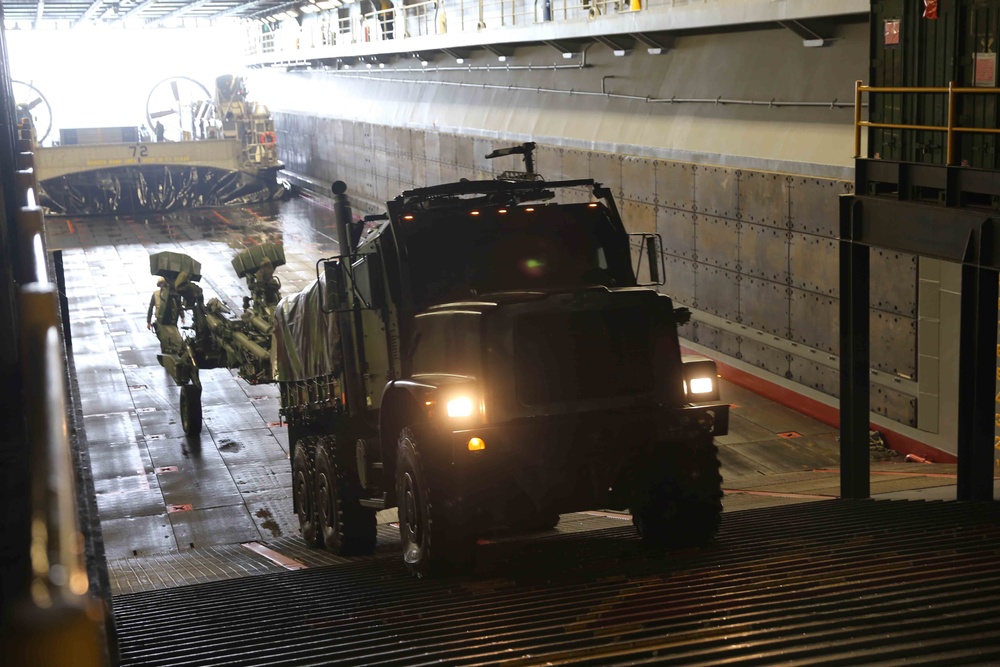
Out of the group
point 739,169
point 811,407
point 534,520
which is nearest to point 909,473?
point 811,407

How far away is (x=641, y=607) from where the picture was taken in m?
5.90

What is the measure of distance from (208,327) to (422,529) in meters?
11.1

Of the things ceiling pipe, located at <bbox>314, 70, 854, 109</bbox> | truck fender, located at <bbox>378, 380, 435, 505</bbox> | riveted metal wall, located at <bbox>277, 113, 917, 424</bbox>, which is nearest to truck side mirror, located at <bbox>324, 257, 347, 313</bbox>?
truck fender, located at <bbox>378, 380, 435, 505</bbox>

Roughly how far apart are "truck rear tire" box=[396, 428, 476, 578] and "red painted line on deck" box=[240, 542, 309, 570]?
270cm

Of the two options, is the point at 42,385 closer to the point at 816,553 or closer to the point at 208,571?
the point at 816,553

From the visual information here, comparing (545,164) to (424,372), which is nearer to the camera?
(424,372)

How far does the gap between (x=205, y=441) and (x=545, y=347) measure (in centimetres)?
1120

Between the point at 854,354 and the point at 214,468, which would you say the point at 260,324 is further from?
the point at 854,354

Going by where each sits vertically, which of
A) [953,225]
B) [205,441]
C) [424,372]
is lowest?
[205,441]

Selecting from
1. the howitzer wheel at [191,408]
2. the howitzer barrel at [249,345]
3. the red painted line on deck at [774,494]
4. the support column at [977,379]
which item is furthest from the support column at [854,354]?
the howitzer wheel at [191,408]

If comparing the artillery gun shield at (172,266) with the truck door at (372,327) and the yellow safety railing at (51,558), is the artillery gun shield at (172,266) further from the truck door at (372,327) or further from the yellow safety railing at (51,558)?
the yellow safety railing at (51,558)

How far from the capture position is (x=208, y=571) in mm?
11133

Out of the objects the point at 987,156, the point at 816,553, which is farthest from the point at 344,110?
the point at 816,553

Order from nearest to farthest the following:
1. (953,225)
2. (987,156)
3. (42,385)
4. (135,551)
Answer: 1. (42,385)
2. (953,225)
3. (987,156)
4. (135,551)
